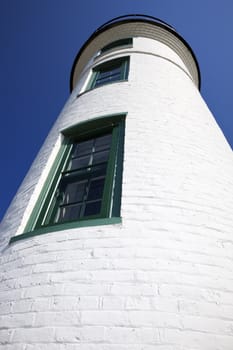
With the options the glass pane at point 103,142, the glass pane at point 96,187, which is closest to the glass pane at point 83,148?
the glass pane at point 103,142

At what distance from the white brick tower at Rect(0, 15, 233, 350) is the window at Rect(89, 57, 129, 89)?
2498 millimetres

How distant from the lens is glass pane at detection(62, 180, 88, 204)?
3682mm

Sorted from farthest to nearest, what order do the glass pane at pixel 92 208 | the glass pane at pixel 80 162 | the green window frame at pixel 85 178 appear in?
the glass pane at pixel 80 162 < the glass pane at pixel 92 208 < the green window frame at pixel 85 178

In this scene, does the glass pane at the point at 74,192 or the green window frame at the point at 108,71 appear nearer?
the glass pane at the point at 74,192

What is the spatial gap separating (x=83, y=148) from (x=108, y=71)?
407cm

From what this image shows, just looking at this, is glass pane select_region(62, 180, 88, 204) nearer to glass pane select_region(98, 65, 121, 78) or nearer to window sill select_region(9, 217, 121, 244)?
window sill select_region(9, 217, 121, 244)

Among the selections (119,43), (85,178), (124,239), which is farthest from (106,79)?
(124,239)

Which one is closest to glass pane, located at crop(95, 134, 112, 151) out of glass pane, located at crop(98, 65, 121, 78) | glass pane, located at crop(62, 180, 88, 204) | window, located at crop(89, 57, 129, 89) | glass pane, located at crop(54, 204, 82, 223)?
glass pane, located at crop(62, 180, 88, 204)

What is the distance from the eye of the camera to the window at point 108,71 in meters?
A: 7.10

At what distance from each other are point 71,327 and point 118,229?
2.98 ft

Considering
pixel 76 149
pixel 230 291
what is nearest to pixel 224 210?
pixel 230 291

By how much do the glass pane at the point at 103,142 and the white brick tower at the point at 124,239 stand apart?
19 millimetres

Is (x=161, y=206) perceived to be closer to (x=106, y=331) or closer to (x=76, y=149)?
(x=106, y=331)

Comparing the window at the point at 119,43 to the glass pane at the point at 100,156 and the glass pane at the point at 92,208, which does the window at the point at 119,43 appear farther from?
the glass pane at the point at 92,208
